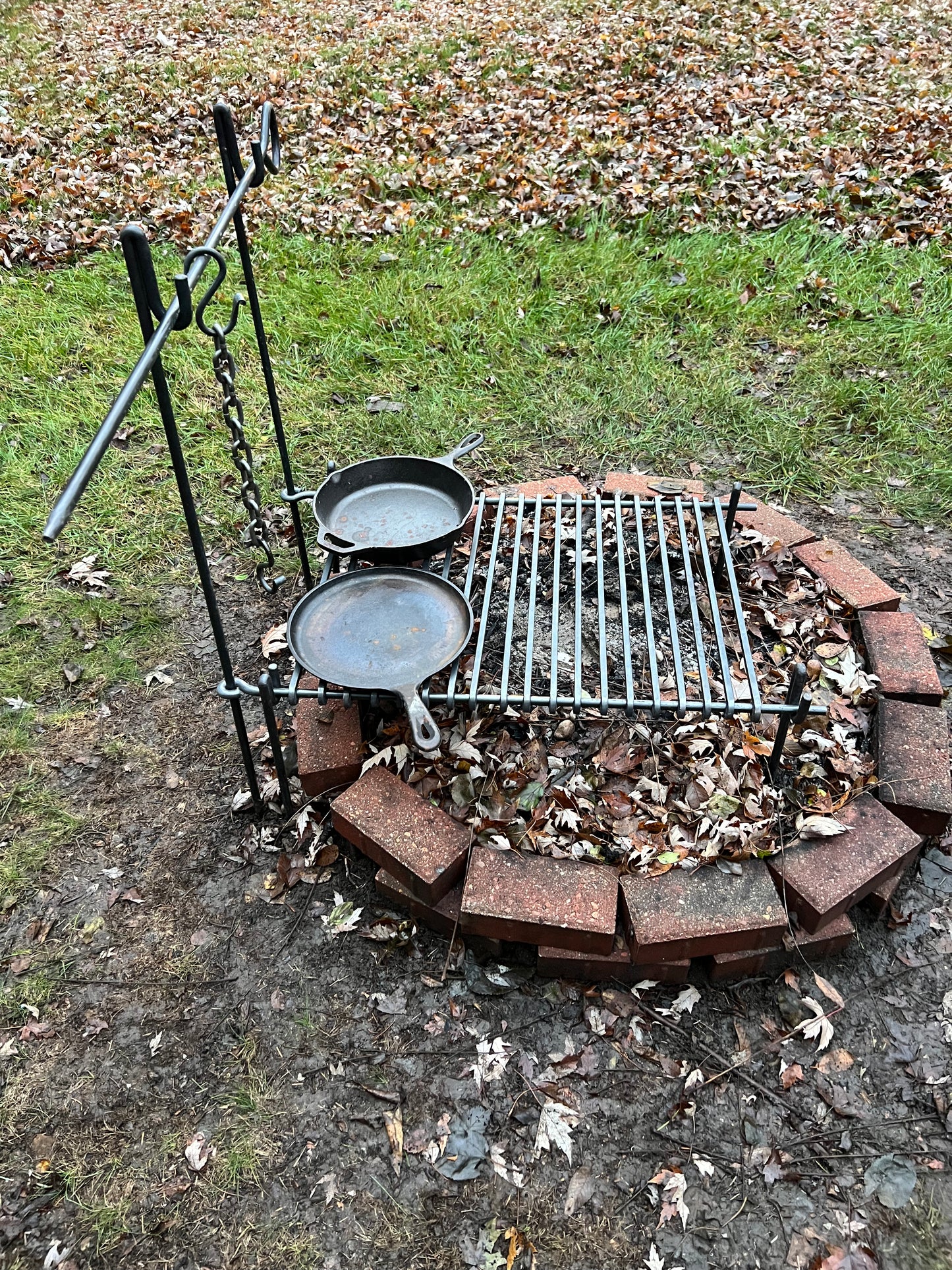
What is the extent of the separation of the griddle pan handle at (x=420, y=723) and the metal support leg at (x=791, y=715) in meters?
1.02

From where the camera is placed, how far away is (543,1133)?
2.14 meters

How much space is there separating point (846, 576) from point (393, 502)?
1764 millimetres

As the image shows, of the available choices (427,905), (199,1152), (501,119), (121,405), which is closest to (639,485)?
(427,905)

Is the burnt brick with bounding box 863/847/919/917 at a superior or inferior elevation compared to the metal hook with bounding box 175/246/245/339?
inferior

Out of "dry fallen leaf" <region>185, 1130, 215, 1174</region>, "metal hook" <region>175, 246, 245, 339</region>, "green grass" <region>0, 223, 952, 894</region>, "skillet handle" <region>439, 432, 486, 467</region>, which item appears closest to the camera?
"metal hook" <region>175, 246, 245, 339</region>

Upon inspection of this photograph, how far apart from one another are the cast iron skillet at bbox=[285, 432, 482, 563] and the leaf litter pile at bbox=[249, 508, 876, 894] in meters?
0.50

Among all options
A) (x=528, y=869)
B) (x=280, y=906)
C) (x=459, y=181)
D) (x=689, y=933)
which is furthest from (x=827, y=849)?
(x=459, y=181)

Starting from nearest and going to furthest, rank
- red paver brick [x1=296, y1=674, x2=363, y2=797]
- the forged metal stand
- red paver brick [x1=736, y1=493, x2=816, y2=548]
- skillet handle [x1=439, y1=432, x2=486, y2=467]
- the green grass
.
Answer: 1. the forged metal stand
2. red paver brick [x1=296, y1=674, x2=363, y2=797]
3. skillet handle [x1=439, y1=432, x2=486, y2=467]
4. red paver brick [x1=736, y1=493, x2=816, y2=548]
5. the green grass

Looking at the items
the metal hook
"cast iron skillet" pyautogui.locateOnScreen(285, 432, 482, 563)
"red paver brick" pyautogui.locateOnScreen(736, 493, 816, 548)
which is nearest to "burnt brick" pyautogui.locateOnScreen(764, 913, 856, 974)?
"red paver brick" pyautogui.locateOnScreen(736, 493, 816, 548)

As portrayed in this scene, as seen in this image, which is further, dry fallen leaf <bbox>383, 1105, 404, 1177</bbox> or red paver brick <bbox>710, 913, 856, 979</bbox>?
red paver brick <bbox>710, 913, 856, 979</bbox>

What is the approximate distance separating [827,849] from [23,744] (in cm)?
276

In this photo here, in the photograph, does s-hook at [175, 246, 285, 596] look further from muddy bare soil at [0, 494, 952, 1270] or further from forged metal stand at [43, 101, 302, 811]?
muddy bare soil at [0, 494, 952, 1270]

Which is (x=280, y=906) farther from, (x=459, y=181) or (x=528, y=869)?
(x=459, y=181)

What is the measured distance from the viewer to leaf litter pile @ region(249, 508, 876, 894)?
2455 millimetres
